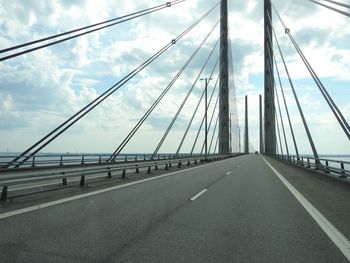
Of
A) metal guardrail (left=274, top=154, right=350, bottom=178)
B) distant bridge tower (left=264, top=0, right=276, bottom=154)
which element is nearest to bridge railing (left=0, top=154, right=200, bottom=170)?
metal guardrail (left=274, top=154, right=350, bottom=178)

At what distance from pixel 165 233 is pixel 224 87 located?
5804cm

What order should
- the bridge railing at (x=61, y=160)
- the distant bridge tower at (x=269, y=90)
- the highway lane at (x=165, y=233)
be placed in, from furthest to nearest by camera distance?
the distant bridge tower at (x=269, y=90), the bridge railing at (x=61, y=160), the highway lane at (x=165, y=233)

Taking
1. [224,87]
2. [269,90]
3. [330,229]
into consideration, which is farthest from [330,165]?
[269,90]

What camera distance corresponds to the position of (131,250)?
6.57 m

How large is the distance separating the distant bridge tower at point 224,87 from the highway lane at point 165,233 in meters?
52.9

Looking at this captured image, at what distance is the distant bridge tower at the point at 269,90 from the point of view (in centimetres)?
5711

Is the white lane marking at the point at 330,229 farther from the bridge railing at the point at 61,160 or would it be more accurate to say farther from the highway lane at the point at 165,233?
the bridge railing at the point at 61,160

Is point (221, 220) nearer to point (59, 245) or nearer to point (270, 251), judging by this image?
point (270, 251)

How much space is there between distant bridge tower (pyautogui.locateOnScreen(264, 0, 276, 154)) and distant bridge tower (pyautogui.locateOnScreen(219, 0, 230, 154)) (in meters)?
5.86

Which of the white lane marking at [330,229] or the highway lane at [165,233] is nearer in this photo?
the highway lane at [165,233]

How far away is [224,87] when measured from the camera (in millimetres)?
64875

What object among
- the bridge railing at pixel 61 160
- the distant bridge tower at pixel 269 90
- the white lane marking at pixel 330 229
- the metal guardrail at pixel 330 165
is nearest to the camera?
the white lane marking at pixel 330 229

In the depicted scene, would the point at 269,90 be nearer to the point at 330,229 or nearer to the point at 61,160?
the point at 61,160

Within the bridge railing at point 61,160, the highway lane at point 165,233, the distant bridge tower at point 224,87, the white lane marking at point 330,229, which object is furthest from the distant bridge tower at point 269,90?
the highway lane at point 165,233
